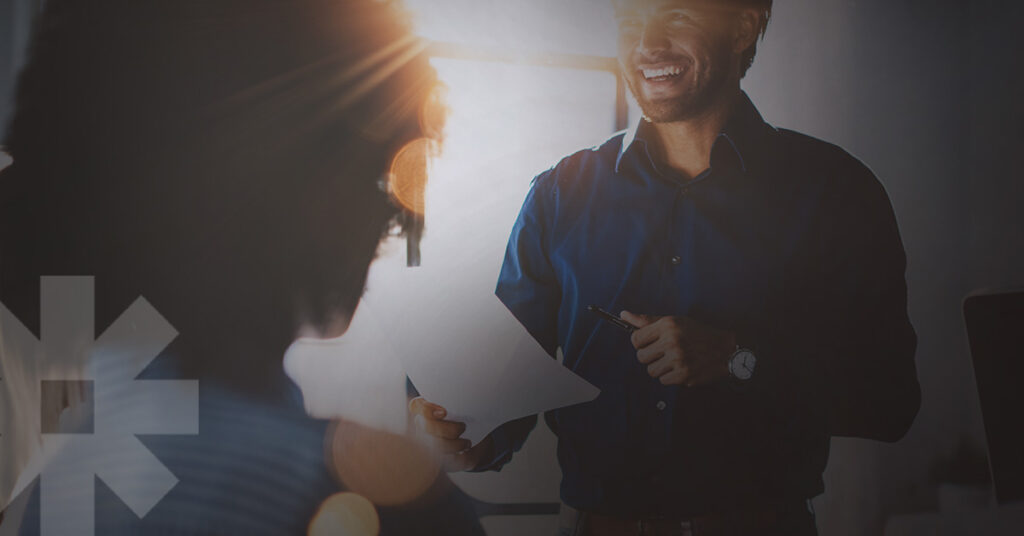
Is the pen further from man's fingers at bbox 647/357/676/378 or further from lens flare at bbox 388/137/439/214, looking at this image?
lens flare at bbox 388/137/439/214

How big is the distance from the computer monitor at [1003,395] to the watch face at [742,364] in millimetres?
506

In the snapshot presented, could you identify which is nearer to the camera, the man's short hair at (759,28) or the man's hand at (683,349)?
the man's hand at (683,349)

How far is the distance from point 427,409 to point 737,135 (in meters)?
0.92

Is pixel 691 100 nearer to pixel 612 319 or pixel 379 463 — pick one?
pixel 612 319

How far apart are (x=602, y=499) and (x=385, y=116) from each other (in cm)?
96

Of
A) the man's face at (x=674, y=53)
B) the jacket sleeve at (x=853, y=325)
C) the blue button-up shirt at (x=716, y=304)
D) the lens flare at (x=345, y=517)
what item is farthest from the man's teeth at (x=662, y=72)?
the lens flare at (x=345, y=517)

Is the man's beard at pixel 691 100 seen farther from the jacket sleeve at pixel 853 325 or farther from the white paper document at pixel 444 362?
the white paper document at pixel 444 362

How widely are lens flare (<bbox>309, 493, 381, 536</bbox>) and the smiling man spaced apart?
225 mm

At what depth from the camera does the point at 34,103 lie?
1.25 m

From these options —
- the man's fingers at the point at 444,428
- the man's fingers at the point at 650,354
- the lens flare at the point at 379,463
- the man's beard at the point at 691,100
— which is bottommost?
the lens flare at the point at 379,463

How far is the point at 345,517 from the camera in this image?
1.28 meters

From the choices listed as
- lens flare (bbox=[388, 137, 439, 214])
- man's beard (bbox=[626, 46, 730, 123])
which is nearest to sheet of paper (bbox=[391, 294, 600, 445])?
lens flare (bbox=[388, 137, 439, 214])

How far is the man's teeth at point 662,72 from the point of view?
1.32 m

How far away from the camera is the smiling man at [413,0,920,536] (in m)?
1.26
